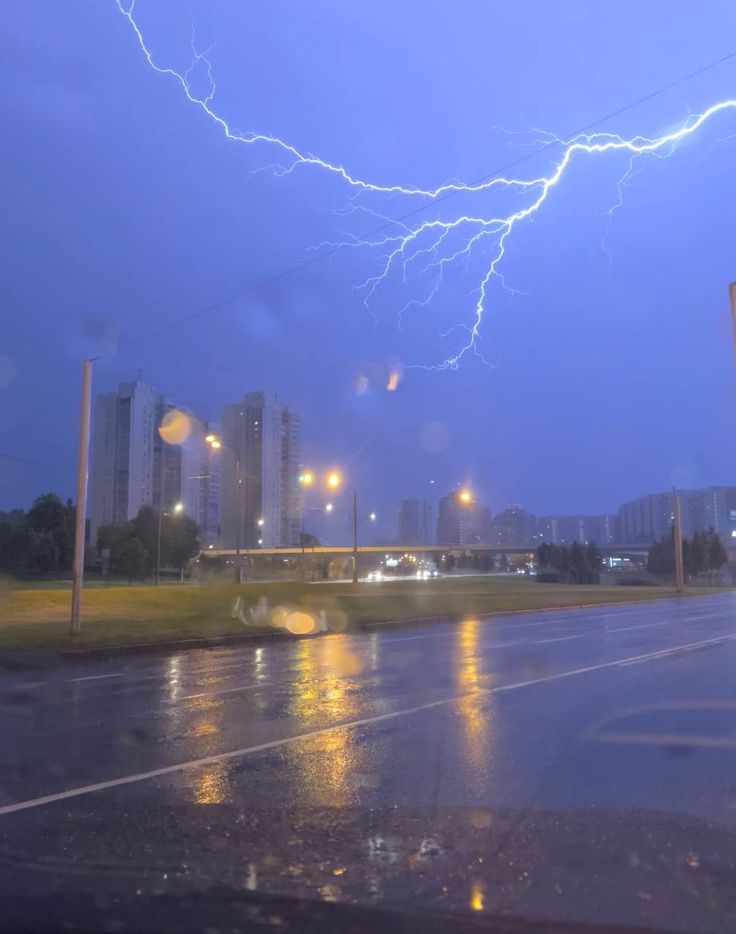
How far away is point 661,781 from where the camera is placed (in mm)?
7945

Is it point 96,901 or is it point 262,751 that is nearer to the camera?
point 96,901

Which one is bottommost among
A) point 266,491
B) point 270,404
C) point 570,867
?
point 570,867

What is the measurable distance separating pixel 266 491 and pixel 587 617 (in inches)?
2313

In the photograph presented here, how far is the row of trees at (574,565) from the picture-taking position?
87.4 meters

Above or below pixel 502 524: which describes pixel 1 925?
below

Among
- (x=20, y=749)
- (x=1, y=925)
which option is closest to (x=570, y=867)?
(x=1, y=925)

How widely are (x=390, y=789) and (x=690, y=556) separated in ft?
287

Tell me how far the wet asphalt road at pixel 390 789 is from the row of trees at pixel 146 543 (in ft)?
196

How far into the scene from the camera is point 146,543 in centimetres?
7894

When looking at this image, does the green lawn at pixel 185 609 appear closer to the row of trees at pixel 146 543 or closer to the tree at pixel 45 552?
the row of trees at pixel 146 543

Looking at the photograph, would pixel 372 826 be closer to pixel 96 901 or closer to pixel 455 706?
pixel 96 901

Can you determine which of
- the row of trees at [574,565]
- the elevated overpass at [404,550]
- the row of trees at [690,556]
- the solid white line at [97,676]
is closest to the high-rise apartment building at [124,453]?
the elevated overpass at [404,550]

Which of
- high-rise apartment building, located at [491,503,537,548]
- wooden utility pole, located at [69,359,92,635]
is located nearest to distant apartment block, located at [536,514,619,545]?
high-rise apartment building, located at [491,503,537,548]

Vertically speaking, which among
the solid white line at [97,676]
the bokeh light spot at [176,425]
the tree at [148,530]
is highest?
the bokeh light spot at [176,425]
